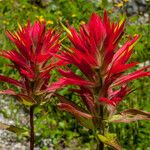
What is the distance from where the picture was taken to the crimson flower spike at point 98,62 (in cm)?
134

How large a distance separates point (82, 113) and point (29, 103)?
0.25 meters

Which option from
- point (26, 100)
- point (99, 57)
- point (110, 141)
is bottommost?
point (110, 141)

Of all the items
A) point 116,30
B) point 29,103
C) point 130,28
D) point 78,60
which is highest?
point 130,28

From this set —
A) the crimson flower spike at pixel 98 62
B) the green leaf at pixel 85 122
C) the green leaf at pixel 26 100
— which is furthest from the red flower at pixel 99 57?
the green leaf at pixel 26 100

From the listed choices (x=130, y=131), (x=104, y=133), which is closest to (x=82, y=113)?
(x=104, y=133)

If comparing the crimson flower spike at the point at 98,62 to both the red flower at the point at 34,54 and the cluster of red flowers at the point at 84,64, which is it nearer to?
the cluster of red flowers at the point at 84,64

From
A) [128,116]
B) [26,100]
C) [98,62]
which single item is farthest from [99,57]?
[26,100]

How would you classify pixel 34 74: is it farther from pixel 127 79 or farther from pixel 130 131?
pixel 130 131

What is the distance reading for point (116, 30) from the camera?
4.49ft

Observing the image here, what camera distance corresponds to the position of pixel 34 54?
1.55 m

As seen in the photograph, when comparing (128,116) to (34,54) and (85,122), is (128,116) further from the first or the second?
(34,54)

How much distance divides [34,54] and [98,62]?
0.98ft

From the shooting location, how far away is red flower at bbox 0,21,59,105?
153 centimetres

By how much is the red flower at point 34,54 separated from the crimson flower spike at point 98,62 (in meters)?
0.16
